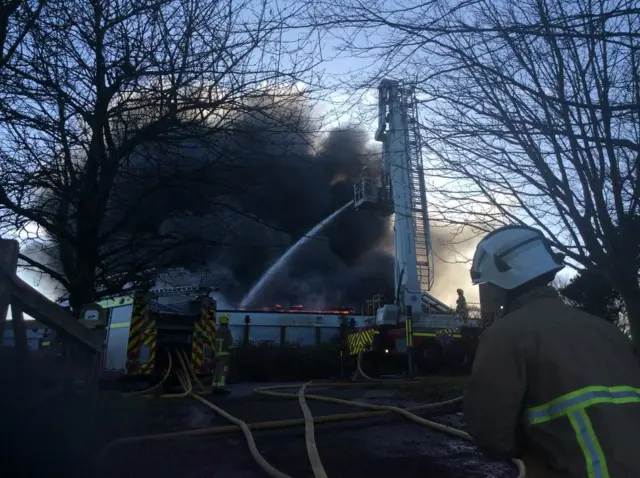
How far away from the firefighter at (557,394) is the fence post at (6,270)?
2729 millimetres

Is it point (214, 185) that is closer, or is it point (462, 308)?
point (214, 185)

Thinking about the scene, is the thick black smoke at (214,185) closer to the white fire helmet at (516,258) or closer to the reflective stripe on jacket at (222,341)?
the reflective stripe on jacket at (222,341)

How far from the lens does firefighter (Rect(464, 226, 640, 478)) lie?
1381 mm

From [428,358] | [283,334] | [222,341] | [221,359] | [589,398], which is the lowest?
[589,398]

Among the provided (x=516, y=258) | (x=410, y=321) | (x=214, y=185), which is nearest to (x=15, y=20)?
(x=214, y=185)

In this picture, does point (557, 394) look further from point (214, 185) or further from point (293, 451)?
point (214, 185)

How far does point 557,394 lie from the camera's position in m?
1.46

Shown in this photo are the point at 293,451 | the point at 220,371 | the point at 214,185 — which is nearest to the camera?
the point at 293,451

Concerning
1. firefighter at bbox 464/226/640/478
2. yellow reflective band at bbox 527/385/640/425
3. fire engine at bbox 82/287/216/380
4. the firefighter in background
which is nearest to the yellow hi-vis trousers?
fire engine at bbox 82/287/216/380

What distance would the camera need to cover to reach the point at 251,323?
15742mm

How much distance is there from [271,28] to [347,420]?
3.95 metres

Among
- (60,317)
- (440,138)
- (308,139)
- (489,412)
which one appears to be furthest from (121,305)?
(489,412)

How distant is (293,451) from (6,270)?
2.58 m

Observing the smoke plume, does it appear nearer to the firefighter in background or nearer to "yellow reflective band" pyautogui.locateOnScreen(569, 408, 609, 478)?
"yellow reflective band" pyautogui.locateOnScreen(569, 408, 609, 478)
